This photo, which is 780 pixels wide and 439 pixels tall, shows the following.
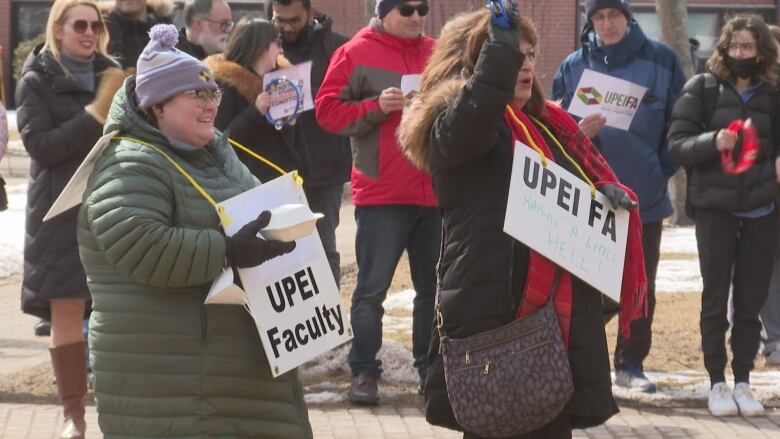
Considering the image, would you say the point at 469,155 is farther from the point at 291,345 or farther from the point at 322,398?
the point at 322,398

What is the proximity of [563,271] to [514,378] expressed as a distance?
368 mm

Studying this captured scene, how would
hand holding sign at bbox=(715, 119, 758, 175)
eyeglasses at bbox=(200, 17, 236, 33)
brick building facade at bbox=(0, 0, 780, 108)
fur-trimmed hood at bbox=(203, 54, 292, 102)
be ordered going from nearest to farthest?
hand holding sign at bbox=(715, 119, 758, 175)
fur-trimmed hood at bbox=(203, 54, 292, 102)
eyeglasses at bbox=(200, 17, 236, 33)
brick building facade at bbox=(0, 0, 780, 108)

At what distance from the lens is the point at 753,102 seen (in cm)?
758

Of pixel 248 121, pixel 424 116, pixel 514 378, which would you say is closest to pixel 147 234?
pixel 424 116

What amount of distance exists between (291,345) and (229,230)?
40cm

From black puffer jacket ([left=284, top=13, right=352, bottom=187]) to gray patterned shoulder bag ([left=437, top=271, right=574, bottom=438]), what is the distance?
3.36 metres

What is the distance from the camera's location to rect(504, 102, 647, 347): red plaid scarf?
4715 millimetres

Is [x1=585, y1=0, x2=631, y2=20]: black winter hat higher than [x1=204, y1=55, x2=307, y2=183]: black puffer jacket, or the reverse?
[x1=585, y1=0, x2=631, y2=20]: black winter hat

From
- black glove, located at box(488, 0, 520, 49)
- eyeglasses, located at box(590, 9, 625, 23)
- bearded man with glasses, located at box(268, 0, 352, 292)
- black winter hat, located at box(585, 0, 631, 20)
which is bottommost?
bearded man with glasses, located at box(268, 0, 352, 292)

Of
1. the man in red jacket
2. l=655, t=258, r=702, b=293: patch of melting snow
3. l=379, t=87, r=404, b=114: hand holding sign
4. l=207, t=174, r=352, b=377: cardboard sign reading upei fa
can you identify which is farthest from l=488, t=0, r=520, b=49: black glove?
l=655, t=258, r=702, b=293: patch of melting snow

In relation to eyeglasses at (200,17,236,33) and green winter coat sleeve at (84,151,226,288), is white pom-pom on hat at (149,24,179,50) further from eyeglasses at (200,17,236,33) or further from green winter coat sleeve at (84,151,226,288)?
eyeglasses at (200,17,236,33)

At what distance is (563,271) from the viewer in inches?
187

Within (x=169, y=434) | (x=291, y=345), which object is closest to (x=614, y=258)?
(x=291, y=345)

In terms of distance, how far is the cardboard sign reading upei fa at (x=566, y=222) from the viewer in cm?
466
